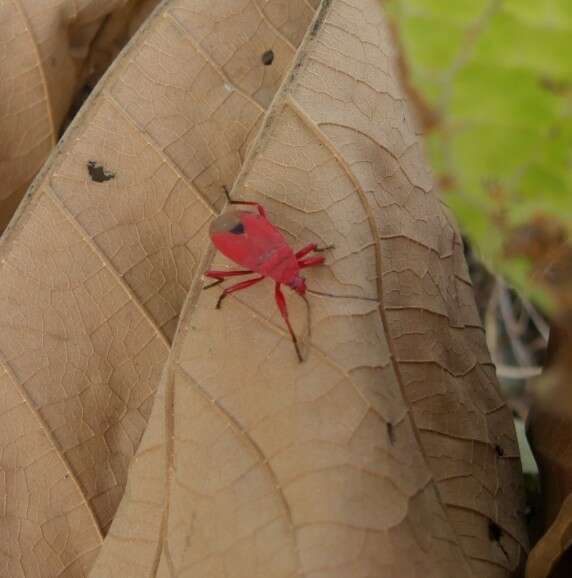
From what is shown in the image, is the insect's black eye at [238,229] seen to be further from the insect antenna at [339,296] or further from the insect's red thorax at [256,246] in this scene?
the insect antenna at [339,296]

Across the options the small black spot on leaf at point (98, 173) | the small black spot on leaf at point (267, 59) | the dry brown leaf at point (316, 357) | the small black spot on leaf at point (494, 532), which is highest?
the small black spot on leaf at point (267, 59)

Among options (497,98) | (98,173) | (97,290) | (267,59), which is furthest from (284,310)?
(497,98)

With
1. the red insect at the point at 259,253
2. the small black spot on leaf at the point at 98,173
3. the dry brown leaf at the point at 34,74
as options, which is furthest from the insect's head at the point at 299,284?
the dry brown leaf at the point at 34,74

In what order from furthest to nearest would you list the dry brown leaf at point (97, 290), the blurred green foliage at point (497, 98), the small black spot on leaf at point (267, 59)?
1. the blurred green foliage at point (497, 98)
2. the small black spot on leaf at point (267, 59)
3. the dry brown leaf at point (97, 290)

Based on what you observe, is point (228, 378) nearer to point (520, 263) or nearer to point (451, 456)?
point (451, 456)

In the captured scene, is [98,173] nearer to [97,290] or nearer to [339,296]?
[97,290]

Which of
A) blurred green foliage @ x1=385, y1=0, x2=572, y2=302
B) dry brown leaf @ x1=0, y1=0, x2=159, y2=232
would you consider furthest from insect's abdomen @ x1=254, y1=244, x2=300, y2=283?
dry brown leaf @ x1=0, y1=0, x2=159, y2=232
